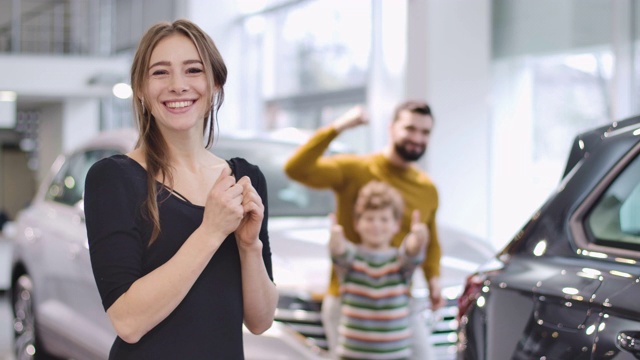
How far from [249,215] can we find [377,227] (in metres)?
2.36

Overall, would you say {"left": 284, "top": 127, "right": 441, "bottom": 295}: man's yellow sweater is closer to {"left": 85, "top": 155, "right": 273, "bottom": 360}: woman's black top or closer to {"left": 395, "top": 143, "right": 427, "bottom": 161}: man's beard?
{"left": 395, "top": 143, "right": 427, "bottom": 161}: man's beard

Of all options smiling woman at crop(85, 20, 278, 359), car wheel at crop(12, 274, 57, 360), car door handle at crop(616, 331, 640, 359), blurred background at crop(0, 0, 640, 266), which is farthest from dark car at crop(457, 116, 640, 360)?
car wheel at crop(12, 274, 57, 360)

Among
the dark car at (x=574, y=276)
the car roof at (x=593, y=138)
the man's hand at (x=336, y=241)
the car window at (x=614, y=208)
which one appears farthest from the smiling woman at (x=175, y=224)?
the man's hand at (x=336, y=241)

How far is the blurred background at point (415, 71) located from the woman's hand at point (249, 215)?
4405 mm

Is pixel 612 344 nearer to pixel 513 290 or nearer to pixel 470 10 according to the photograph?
pixel 513 290

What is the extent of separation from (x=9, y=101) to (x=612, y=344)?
12.5 metres

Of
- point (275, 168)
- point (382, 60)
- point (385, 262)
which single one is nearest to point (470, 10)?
point (382, 60)

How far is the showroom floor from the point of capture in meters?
7.91

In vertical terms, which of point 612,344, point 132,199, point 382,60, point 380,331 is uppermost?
point 382,60

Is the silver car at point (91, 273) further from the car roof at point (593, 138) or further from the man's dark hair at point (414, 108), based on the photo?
the car roof at point (593, 138)

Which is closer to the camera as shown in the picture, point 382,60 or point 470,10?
point 470,10

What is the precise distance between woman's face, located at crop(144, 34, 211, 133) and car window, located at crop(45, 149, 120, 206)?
4.01 metres

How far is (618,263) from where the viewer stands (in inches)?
95.7

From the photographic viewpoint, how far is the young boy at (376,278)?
14.4 ft
